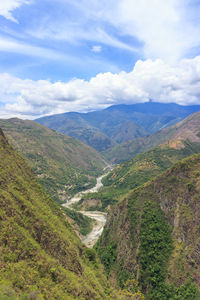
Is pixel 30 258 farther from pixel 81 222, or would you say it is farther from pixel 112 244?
pixel 81 222

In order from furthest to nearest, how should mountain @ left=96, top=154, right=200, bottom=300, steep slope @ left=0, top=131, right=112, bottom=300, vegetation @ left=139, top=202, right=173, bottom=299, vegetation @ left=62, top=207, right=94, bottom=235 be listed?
vegetation @ left=62, top=207, right=94, bottom=235, vegetation @ left=139, top=202, right=173, bottom=299, mountain @ left=96, top=154, right=200, bottom=300, steep slope @ left=0, top=131, right=112, bottom=300

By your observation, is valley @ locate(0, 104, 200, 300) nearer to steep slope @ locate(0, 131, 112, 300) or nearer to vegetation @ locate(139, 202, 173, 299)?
vegetation @ locate(139, 202, 173, 299)

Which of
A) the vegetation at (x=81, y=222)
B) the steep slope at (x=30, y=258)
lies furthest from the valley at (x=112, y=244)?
the vegetation at (x=81, y=222)

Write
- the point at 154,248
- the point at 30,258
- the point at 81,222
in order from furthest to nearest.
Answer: the point at 81,222 → the point at 154,248 → the point at 30,258

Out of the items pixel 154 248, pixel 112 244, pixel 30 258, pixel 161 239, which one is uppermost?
pixel 30 258

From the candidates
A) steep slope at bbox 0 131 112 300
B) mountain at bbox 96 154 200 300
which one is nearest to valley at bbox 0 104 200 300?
mountain at bbox 96 154 200 300

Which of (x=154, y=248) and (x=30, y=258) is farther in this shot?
(x=154, y=248)

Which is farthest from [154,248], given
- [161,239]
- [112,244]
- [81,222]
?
[81,222]

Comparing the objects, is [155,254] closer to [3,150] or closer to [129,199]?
[129,199]

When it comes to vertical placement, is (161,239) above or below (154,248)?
above
